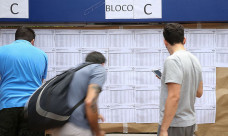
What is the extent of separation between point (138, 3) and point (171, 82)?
2.11 metres

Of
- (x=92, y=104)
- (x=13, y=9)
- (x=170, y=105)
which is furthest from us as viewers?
(x=13, y=9)

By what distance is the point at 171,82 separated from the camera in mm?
2213

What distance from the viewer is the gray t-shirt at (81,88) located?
2150 mm

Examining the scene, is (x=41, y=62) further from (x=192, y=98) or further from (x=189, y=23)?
(x=189, y=23)

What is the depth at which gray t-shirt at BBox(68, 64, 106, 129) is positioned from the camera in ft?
7.06

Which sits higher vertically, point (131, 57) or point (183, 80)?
point (131, 57)

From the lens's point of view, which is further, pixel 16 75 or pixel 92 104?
pixel 16 75

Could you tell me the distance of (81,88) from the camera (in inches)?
85.2

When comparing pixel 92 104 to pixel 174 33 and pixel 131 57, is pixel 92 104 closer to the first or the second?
pixel 174 33

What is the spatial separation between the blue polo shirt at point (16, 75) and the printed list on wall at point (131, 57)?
138 cm

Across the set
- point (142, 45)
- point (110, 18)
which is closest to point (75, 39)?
point (110, 18)

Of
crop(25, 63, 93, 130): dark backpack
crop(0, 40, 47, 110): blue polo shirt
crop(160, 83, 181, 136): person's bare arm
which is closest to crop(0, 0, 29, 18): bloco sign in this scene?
crop(0, 40, 47, 110): blue polo shirt

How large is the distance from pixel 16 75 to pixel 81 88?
1001 millimetres

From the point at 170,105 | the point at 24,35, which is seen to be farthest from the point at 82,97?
the point at 24,35
